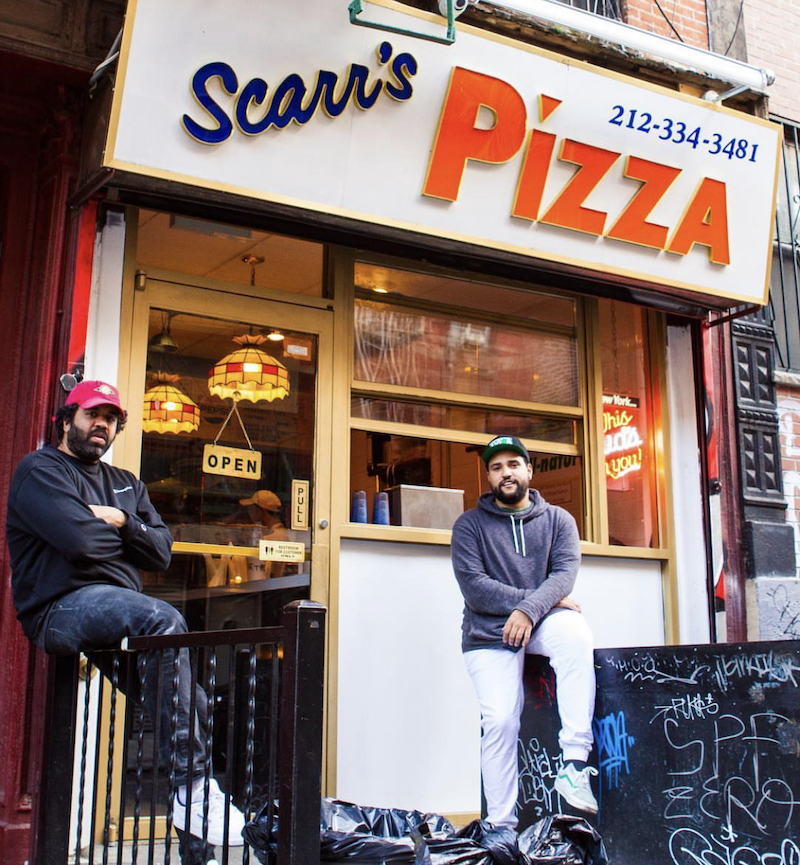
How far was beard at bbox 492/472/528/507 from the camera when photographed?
5.40 m

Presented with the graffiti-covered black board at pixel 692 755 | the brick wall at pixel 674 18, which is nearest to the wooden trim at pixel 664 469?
the graffiti-covered black board at pixel 692 755

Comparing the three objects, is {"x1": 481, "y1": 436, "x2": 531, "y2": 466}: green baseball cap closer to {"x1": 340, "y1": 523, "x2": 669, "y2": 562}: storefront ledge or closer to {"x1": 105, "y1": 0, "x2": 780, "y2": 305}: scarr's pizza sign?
{"x1": 340, "y1": 523, "x2": 669, "y2": 562}: storefront ledge

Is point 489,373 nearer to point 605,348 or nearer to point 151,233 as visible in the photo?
point 605,348

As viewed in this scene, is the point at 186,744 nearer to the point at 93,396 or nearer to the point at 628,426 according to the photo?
the point at 93,396

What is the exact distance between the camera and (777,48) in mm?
8703

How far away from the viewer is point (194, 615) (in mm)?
5762

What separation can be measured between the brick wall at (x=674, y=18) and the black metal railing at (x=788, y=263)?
103 cm

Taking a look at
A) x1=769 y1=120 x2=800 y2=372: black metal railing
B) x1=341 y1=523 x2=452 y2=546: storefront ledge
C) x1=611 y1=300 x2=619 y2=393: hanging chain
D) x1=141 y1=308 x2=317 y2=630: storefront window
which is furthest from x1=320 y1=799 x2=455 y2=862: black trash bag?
x1=769 y1=120 x2=800 y2=372: black metal railing

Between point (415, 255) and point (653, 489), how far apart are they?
7.86 feet

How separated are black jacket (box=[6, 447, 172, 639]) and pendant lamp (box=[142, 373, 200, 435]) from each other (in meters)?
1.09

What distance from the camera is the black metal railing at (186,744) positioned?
10.5ft

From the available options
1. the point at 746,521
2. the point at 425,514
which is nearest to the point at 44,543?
the point at 425,514

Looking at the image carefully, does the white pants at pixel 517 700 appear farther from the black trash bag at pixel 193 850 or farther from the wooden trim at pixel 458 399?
the wooden trim at pixel 458 399

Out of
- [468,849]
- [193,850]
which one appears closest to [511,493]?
[468,849]
